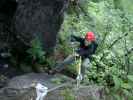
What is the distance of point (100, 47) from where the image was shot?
1248 cm

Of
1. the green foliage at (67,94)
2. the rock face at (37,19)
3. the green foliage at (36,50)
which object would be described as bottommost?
the green foliage at (67,94)

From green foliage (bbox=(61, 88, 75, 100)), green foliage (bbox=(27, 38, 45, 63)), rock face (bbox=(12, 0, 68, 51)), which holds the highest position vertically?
rock face (bbox=(12, 0, 68, 51))

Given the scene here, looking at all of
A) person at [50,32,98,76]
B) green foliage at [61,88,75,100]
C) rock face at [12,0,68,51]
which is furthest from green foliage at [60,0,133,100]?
rock face at [12,0,68,51]

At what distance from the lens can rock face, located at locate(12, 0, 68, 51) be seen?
33.4 ft

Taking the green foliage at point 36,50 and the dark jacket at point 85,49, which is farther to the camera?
the green foliage at point 36,50

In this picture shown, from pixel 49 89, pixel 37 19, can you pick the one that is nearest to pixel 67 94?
pixel 49 89

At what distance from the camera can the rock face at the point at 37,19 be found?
Answer: 1019 centimetres

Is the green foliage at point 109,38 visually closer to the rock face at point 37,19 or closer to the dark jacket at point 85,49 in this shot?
the dark jacket at point 85,49

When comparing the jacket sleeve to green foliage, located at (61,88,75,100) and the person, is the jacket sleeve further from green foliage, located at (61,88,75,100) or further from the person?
green foliage, located at (61,88,75,100)

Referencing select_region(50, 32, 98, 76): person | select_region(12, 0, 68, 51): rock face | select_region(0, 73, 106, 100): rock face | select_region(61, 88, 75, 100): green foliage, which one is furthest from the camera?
select_region(12, 0, 68, 51): rock face

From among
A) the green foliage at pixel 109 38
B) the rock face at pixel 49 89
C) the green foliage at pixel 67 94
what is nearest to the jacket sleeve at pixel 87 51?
the rock face at pixel 49 89

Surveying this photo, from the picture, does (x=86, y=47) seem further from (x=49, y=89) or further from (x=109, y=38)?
(x=109, y=38)

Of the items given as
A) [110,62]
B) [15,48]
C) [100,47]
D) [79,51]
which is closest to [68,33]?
[100,47]

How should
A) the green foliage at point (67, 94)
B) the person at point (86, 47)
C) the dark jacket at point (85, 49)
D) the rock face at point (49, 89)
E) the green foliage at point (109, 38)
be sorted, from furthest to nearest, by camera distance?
the green foliage at point (109, 38) < the dark jacket at point (85, 49) < the person at point (86, 47) < the green foliage at point (67, 94) < the rock face at point (49, 89)
